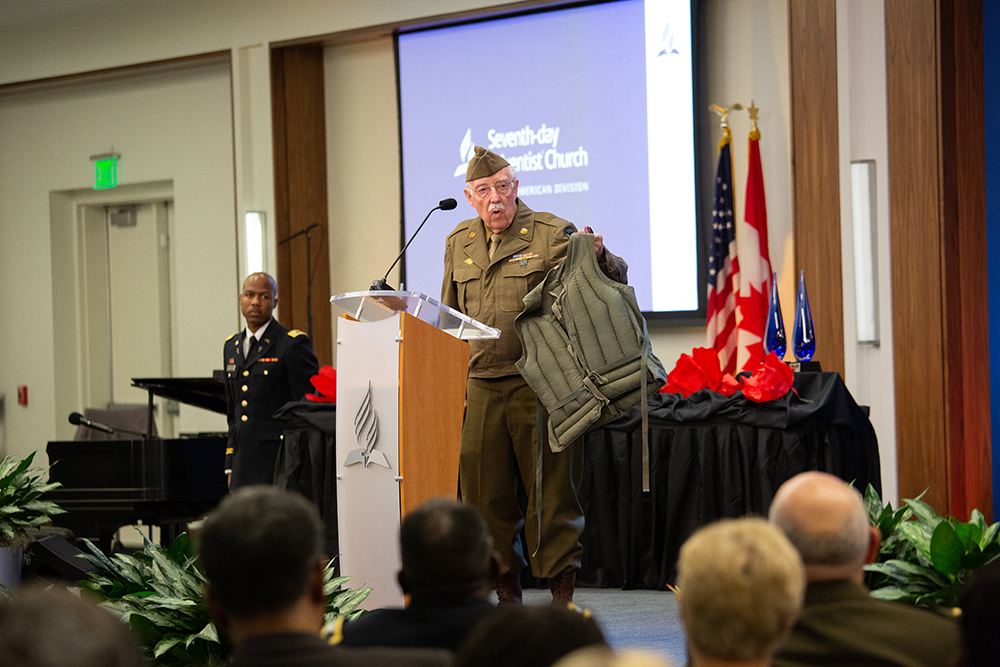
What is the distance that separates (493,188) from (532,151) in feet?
11.0

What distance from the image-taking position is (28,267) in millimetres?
8688

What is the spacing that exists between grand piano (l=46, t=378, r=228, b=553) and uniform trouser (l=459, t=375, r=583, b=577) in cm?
220

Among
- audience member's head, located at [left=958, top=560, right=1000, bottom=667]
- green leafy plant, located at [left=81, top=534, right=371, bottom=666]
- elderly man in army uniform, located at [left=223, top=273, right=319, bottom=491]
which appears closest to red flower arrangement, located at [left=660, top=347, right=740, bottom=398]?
elderly man in army uniform, located at [left=223, top=273, right=319, bottom=491]

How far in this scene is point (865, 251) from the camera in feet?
16.8

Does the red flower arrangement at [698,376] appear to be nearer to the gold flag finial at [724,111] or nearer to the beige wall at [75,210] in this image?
the gold flag finial at [724,111]

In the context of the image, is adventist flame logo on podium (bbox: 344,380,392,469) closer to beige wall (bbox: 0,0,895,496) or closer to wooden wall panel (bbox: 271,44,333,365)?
beige wall (bbox: 0,0,895,496)

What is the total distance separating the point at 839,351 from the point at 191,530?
12.9ft

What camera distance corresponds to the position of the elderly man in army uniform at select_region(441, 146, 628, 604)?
11.2 feet

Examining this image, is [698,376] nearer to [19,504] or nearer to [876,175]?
[876,175]

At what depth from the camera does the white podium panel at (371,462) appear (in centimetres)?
311

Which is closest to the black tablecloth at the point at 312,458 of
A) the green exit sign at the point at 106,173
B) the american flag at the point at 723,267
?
the american flag at the point at 723,267

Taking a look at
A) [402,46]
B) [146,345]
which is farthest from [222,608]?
[146,345]

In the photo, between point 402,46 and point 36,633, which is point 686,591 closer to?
point 36,633

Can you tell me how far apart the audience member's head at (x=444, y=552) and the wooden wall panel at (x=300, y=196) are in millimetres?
5862
